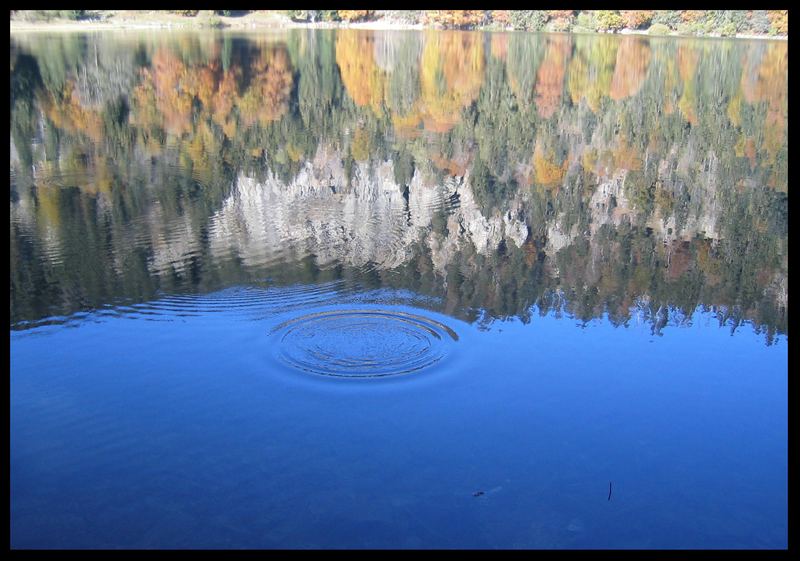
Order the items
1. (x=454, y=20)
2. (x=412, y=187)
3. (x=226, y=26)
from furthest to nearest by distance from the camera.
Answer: (x=454, y=20), (x=226, y=26), (x=412, y=187)

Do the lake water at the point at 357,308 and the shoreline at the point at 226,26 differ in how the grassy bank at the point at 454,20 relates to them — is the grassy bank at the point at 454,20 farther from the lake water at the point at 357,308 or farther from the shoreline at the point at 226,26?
the lake water at the point at 357,308

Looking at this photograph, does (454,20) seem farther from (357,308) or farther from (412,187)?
(357,308)

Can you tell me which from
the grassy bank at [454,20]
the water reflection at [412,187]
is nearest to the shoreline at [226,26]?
the grassy bank at [454,20]

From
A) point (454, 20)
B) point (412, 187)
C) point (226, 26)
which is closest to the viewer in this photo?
point (412, 187)

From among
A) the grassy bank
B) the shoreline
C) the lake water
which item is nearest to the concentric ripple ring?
the lake water

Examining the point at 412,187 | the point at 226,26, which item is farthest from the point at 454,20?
the point at 412,187

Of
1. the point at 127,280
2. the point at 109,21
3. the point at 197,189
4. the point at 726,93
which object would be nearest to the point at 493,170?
the point at 197,189
